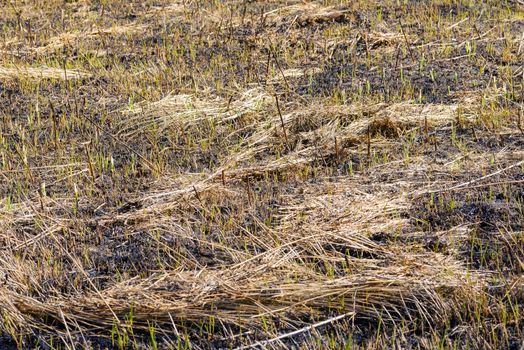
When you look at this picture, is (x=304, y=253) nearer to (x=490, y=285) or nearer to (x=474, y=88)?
(x=490, y=285)

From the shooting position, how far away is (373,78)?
614 cm

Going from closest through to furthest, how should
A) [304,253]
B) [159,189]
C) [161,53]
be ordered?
[304,253]
[159,189]
[161,53]

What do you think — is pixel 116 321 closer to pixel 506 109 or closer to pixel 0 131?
pixel 0 131

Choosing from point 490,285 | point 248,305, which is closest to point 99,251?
point 248,305

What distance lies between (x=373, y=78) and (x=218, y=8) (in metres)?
2.61

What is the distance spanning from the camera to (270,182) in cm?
457

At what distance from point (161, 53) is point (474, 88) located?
8.82ft

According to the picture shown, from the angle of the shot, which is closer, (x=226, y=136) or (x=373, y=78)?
(x=226, y=136)

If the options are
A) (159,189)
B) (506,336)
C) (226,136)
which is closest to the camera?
(506,336)

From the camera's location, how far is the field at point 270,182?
327 centimetres

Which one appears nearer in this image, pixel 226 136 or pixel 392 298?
pixel 392 298

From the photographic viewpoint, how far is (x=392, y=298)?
10.8 ft

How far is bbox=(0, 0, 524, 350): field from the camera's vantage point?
10.7 ft

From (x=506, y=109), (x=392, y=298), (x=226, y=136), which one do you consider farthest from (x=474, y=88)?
(x=392, y=298)
